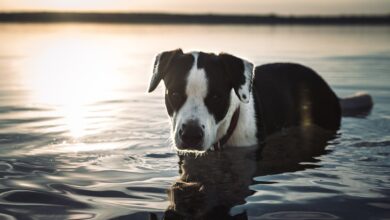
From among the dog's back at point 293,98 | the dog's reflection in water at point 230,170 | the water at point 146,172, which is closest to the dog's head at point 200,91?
the dog's reflection in water at point 230,170

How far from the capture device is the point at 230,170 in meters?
6.02

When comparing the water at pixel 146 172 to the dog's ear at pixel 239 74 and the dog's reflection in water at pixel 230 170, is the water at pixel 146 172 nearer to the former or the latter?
the dog's reflection in water at pixel 230 170

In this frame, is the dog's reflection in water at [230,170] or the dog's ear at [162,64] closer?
the dog's reflection in water at [230,170]

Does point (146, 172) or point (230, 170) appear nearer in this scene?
point (146, 172)

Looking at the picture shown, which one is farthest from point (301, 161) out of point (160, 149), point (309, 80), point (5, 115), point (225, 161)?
point (5, 115)

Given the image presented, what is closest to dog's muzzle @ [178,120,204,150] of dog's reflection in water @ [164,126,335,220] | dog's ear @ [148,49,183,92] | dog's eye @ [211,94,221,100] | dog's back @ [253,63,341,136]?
dog's reflection in water @ [164,126,335,220]

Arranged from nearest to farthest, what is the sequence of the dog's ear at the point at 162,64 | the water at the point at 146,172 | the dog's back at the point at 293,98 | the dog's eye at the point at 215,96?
the water at the point at 146,172 < the dog's eye at the point at 215,96 < the dog's ear at the point at 162,64 < the dog's back at the point at 293,98

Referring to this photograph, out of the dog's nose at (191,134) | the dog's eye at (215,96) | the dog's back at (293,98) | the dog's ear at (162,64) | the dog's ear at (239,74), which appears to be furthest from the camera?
the dog's back at (293,98)

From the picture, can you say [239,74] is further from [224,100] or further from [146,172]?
[146,172]

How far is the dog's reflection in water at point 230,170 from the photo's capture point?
464 centimetres

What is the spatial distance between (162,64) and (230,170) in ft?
4.58

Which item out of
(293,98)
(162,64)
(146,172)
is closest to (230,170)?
(146,172)

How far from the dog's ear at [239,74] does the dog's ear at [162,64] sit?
515 mm

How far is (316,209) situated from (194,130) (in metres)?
1.32
